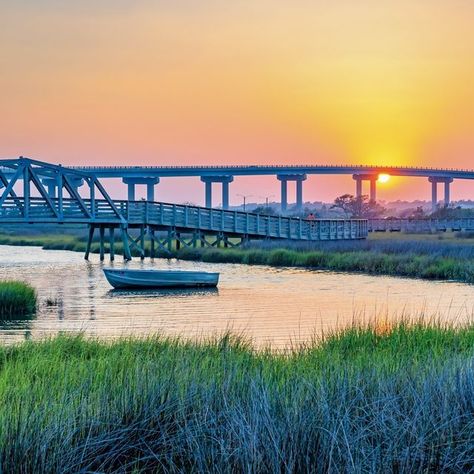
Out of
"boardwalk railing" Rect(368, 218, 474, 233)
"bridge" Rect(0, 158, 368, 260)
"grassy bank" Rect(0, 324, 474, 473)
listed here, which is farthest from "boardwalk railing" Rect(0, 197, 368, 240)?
"grassy bank" Rect(0, 324, 474, 473)

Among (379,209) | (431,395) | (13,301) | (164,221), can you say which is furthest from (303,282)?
(379,209)

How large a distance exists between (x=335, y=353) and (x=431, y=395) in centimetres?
334

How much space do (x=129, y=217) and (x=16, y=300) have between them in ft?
96.7

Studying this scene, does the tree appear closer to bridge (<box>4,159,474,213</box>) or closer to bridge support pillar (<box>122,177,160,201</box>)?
bridge (<box>4,159,474,213</box>)

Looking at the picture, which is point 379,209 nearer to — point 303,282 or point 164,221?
point 164,221

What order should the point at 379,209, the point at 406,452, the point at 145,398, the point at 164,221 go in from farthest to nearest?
the point at 379,209
the point at 164,221
the point at 145,398
the point at 406,452

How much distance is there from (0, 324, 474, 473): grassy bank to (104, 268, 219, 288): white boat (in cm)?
2252

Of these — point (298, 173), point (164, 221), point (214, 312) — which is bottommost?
point (214, 312)

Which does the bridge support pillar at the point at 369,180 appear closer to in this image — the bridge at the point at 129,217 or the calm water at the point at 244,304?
the bridge at the point at 129,217

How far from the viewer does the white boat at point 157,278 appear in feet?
106

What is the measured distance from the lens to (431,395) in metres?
8.26

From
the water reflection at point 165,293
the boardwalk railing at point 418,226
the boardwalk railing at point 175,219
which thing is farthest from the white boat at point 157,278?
the boardwalk railing at point 418,226

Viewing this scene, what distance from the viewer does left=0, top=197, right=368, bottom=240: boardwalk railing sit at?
4797 centimetres

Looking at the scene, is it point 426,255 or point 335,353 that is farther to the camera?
point 426,255
